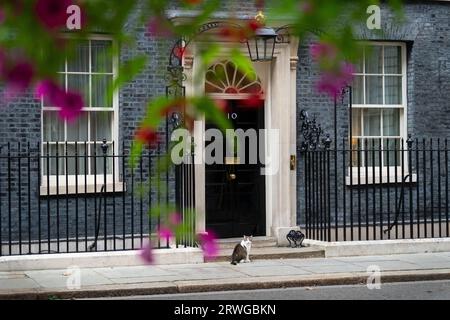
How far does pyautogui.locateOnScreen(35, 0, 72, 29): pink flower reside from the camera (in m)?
0.97

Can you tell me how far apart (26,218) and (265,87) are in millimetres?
4624

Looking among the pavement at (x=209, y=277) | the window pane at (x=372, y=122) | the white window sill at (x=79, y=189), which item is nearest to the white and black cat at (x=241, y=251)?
the pavement at (x=209, y=277)

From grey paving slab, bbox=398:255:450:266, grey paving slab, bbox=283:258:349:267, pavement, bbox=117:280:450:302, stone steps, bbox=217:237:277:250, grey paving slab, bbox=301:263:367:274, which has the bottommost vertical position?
pavement, bbox=117:280:450:302

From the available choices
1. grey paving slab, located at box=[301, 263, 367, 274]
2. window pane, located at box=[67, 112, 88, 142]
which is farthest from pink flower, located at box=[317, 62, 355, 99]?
window pane, located at box=[67, 112, 88, 142]

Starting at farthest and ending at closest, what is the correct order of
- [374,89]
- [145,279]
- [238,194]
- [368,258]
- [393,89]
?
1. [393,89]
2. [374,89]
3. [238,194]
4. [368,258]
5. [145,279]

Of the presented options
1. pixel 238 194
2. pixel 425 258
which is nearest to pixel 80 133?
pixel 238 194

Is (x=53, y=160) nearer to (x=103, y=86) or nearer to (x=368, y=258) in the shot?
(x=368, y=258)

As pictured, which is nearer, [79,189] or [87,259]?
[87,259]

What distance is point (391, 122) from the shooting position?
1372cm

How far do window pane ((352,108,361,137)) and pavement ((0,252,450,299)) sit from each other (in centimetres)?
279

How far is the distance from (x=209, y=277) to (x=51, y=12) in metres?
9.10

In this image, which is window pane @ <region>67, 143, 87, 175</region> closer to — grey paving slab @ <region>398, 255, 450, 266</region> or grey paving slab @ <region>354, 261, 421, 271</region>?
grey paving slab @ <region>354, 261, 421, 271</region>

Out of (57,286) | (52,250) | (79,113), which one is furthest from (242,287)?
(79,113)
